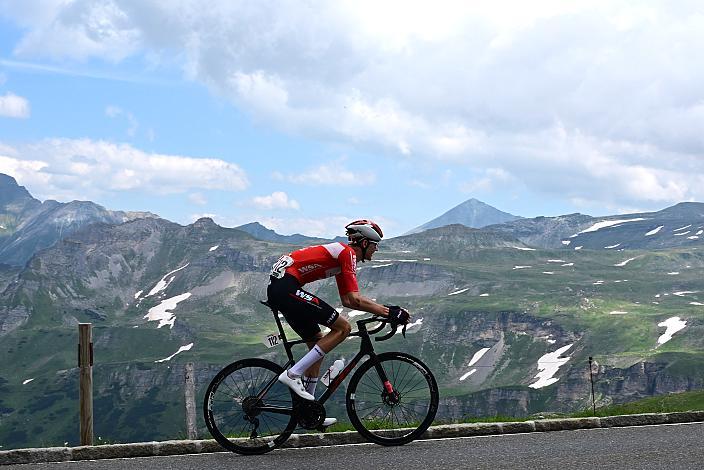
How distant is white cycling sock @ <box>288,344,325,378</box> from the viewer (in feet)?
35.1

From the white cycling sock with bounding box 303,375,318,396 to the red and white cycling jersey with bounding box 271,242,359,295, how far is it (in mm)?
1229

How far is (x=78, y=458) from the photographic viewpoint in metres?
11.2

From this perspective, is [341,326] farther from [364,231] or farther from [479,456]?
[479,456]

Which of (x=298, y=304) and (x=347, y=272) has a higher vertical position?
(x=347, y=272)

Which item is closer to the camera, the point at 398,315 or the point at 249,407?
the point at 398,315

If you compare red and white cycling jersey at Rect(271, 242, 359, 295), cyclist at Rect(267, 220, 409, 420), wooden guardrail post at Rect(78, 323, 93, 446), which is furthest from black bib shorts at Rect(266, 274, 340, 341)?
wooden guardrail post at Rect(78, 323, 93, 446)

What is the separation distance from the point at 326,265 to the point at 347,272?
0.99ft

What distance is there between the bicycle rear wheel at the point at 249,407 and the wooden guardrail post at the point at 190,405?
3.44 m

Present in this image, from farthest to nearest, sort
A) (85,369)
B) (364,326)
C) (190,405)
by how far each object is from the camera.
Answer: (190,405) < (85,369) < (364,326)

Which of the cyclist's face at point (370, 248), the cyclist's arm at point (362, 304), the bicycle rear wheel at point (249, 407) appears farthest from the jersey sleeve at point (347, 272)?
the bicycle rear wheel at point (249, 407)

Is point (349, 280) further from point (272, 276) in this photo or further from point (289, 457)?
point (289, 457)

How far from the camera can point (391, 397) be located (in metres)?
11.1

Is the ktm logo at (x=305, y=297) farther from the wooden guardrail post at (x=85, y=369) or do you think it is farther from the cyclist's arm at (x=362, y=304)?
the wooden guardrail post at (x=85, y=369)

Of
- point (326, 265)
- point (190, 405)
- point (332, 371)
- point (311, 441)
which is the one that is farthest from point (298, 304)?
point (190, 405)
